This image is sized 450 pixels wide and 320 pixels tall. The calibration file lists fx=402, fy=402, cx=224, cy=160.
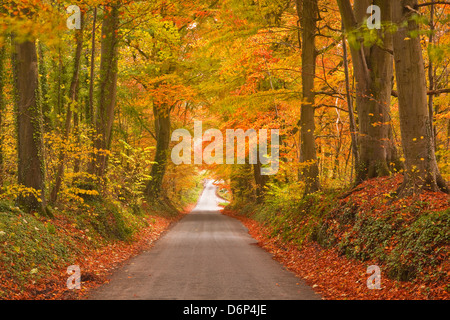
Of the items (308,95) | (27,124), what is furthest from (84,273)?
(308,95)

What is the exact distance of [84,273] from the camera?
27.9 ft

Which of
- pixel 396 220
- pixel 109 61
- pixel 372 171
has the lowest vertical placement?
pixel 396 220

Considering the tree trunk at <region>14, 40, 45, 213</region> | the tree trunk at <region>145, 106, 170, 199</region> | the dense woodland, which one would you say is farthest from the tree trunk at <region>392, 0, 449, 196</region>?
the tree trunk at <region>145, 106, 170, 199</region>

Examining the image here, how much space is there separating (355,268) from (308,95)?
8.53m

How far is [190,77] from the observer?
2495 centimetres

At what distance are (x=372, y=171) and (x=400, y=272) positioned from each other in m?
5.15

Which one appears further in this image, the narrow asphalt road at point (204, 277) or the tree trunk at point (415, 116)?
the tree trunk at point (415, 116)

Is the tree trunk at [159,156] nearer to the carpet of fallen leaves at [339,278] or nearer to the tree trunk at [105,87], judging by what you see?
the tree trunk at [105,87]

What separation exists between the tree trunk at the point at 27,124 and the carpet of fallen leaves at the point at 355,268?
7.02 m

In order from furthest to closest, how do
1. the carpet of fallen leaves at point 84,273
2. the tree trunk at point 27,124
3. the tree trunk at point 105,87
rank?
the tree trunk at point 105,87 < the tree trunk at point 27,124 < the carpet of fallen leaves at point 84,273

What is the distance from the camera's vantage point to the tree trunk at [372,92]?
A: 1146cm

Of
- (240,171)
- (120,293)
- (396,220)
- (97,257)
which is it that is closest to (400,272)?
(396,220)

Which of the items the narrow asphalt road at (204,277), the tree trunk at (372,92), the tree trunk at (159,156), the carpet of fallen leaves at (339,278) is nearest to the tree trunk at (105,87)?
the narrow asphalt road at (204,277)
